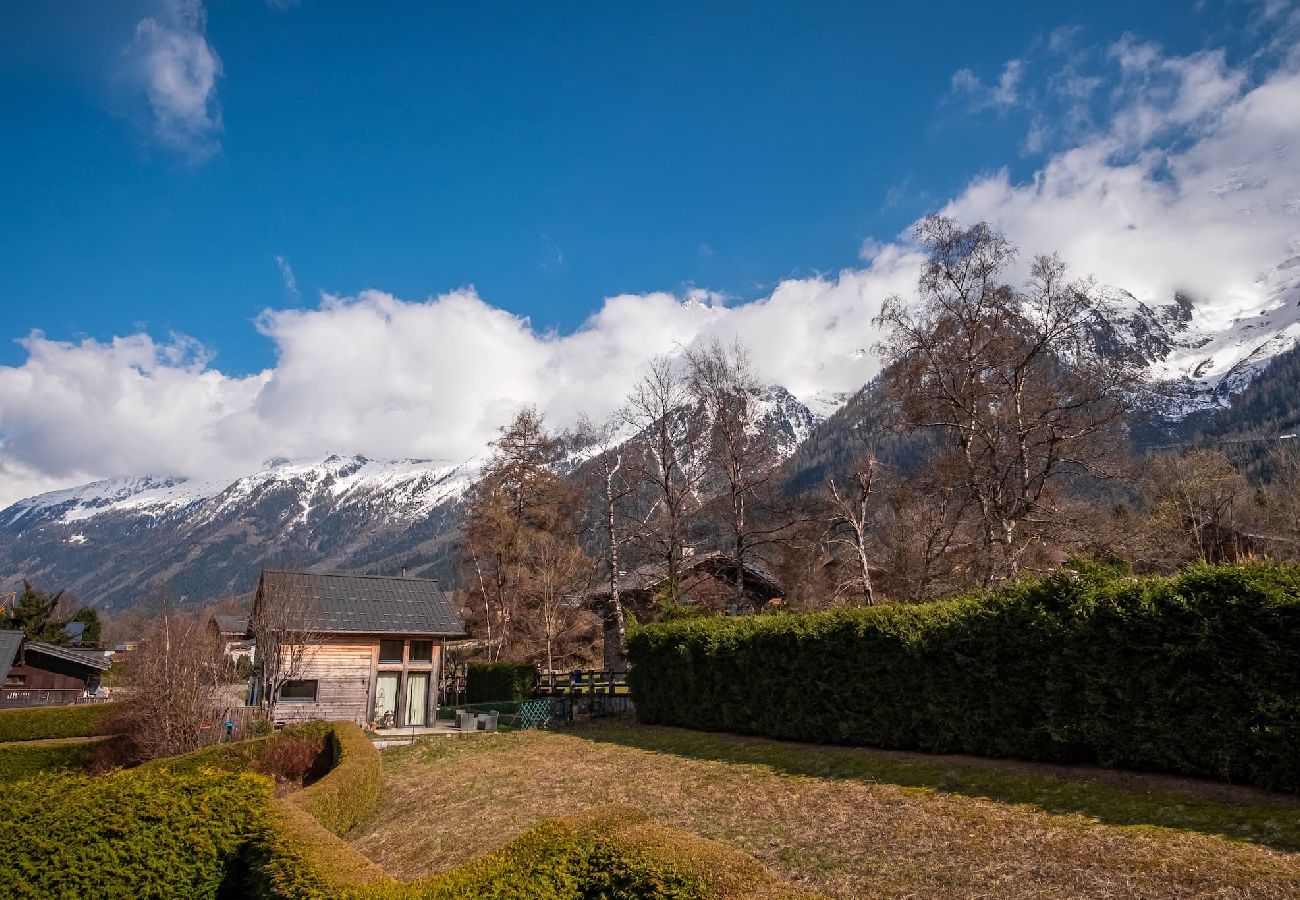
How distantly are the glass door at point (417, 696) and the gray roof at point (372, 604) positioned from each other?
2.11 metres

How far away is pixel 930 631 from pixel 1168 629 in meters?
4.57

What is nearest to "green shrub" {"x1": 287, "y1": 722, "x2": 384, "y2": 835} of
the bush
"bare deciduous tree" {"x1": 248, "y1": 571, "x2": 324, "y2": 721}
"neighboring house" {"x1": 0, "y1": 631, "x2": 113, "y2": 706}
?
"bare deciduous tree" {"x1": 248, "y1": 571, "x2": 324, "y2": 721}

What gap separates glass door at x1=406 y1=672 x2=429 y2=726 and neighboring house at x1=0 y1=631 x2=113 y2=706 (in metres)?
29.8

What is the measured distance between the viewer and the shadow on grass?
912 cm

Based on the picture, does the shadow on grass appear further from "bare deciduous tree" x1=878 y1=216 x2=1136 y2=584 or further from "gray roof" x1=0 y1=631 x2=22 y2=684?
"gray roof" x1=0 y1=631 x2=22 y2=684

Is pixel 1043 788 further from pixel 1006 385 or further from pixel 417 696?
pixel 417 696

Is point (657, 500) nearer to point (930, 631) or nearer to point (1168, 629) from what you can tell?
point (930, 631)

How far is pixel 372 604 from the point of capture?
36188 mm

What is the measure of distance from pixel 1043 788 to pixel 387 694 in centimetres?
3028

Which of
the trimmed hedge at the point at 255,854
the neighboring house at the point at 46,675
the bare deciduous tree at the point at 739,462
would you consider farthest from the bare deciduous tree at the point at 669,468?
the neighboring house at the point at 46,675

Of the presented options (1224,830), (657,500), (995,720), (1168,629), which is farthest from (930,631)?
(657,500)

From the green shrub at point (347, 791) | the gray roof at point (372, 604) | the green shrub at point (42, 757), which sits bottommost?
the green shrub at point (42, 757)

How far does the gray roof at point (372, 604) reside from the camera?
33.2 metres

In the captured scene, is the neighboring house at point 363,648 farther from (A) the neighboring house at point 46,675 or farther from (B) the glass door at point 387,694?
(A) the neighboring house at point 46,675
